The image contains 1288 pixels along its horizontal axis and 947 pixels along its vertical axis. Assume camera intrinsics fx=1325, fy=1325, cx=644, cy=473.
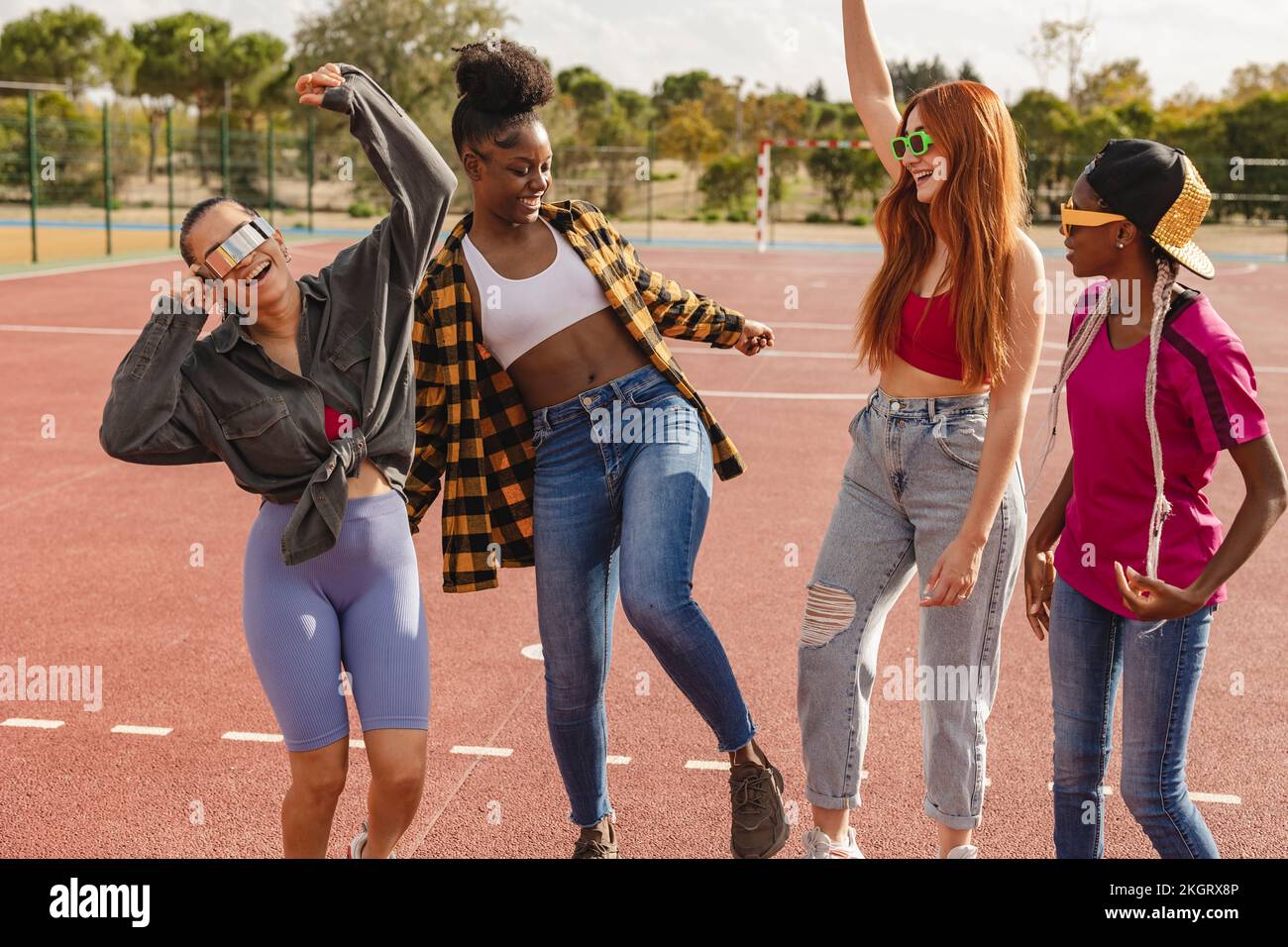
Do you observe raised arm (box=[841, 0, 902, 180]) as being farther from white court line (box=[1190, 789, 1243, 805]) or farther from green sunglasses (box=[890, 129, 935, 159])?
white court line (box=[1190, 789, 1243, 805])

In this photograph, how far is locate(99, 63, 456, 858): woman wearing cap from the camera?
3.08m

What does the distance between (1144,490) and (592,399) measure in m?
1.39

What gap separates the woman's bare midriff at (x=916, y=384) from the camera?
331 cm

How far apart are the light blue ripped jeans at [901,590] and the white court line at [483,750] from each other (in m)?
1.43

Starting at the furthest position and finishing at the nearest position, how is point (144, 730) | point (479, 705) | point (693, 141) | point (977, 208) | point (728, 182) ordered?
point (693, 141) < point (728, 182) < point (479, 705) < point (144, 730) < point (977, 208)

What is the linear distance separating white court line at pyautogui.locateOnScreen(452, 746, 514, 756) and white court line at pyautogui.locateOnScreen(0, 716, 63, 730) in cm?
148

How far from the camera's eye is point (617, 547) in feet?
12.0

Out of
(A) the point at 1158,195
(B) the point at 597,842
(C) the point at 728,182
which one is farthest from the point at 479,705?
(C) the point at 728,182

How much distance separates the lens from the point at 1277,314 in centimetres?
1952

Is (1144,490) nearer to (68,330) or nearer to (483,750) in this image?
(483,750)

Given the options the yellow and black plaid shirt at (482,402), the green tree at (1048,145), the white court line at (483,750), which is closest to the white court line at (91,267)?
the white court line at (483,750)

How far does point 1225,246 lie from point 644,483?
122ft
